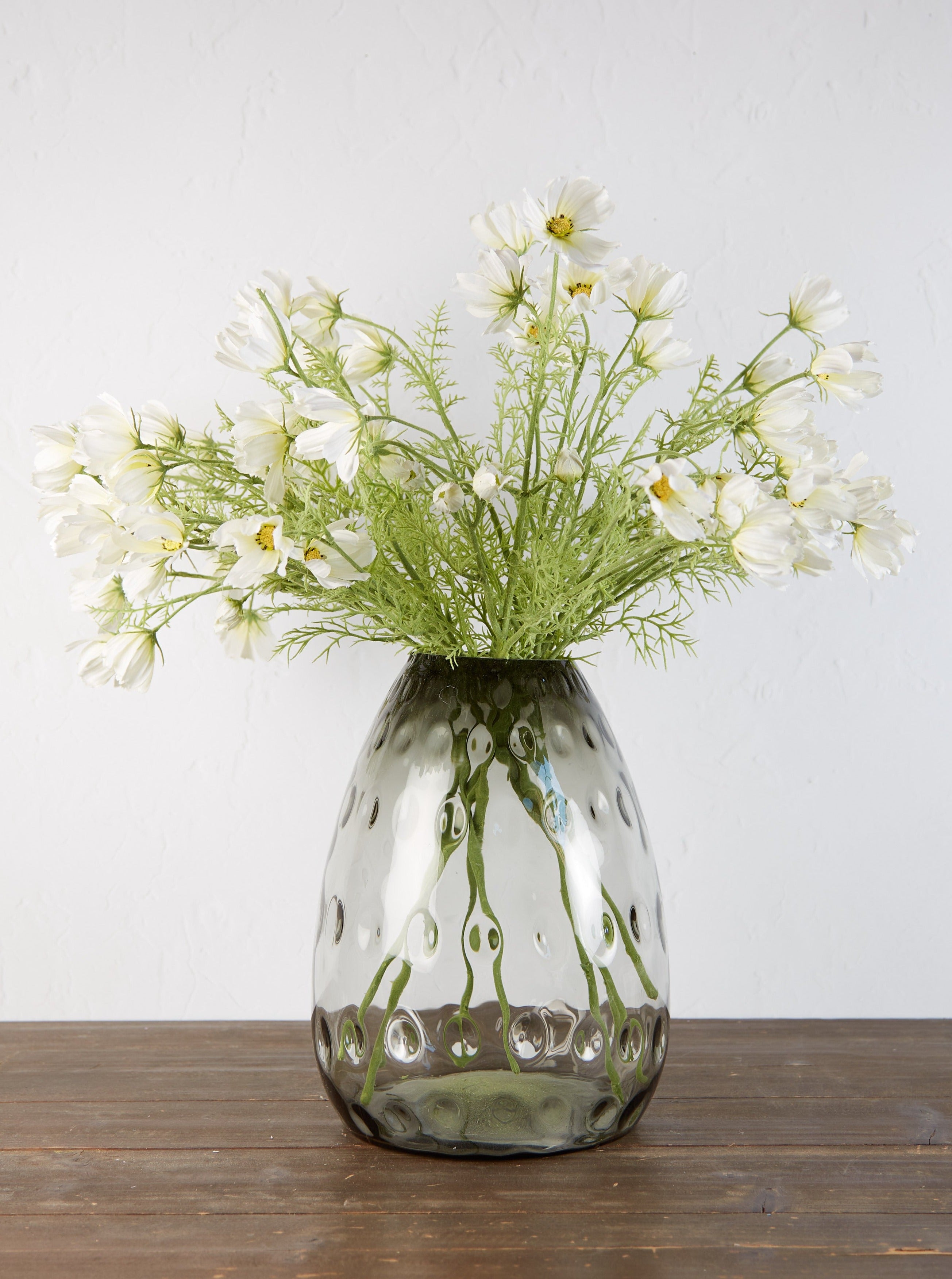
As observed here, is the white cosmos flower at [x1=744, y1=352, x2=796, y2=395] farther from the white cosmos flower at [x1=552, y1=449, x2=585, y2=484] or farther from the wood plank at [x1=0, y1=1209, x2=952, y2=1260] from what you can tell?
the wood plank at [x1=0, y1=1209, x2=952, y2=1260]

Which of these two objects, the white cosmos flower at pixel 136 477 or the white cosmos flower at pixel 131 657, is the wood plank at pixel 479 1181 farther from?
the white cosmos flower at pixel 136 477

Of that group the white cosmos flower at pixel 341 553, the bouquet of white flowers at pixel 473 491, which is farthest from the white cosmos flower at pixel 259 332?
the white cosmos flower at pixel 341 553

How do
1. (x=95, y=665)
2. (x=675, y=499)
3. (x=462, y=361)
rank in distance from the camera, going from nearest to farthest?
1. (x=675, y=499)
2. (x=95, y=665)
3. (x=462, y=361)

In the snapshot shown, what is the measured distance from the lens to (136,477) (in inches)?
26.1

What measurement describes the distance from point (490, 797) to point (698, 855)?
1.24 ft

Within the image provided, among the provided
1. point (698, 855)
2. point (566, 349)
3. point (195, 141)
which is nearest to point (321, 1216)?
point (698, 855)

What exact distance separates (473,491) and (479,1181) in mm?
462

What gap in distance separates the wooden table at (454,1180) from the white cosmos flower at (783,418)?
49 centimetres

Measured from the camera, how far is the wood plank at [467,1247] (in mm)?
617

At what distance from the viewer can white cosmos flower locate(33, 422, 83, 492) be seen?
73 centimetres

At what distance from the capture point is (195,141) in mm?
973

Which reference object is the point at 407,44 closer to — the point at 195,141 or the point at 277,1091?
the point at 195,141

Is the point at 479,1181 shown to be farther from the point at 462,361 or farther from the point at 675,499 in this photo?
the point at 462,361

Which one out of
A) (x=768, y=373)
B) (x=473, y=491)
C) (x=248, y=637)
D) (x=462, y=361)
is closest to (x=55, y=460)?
(x=248, y=637)
